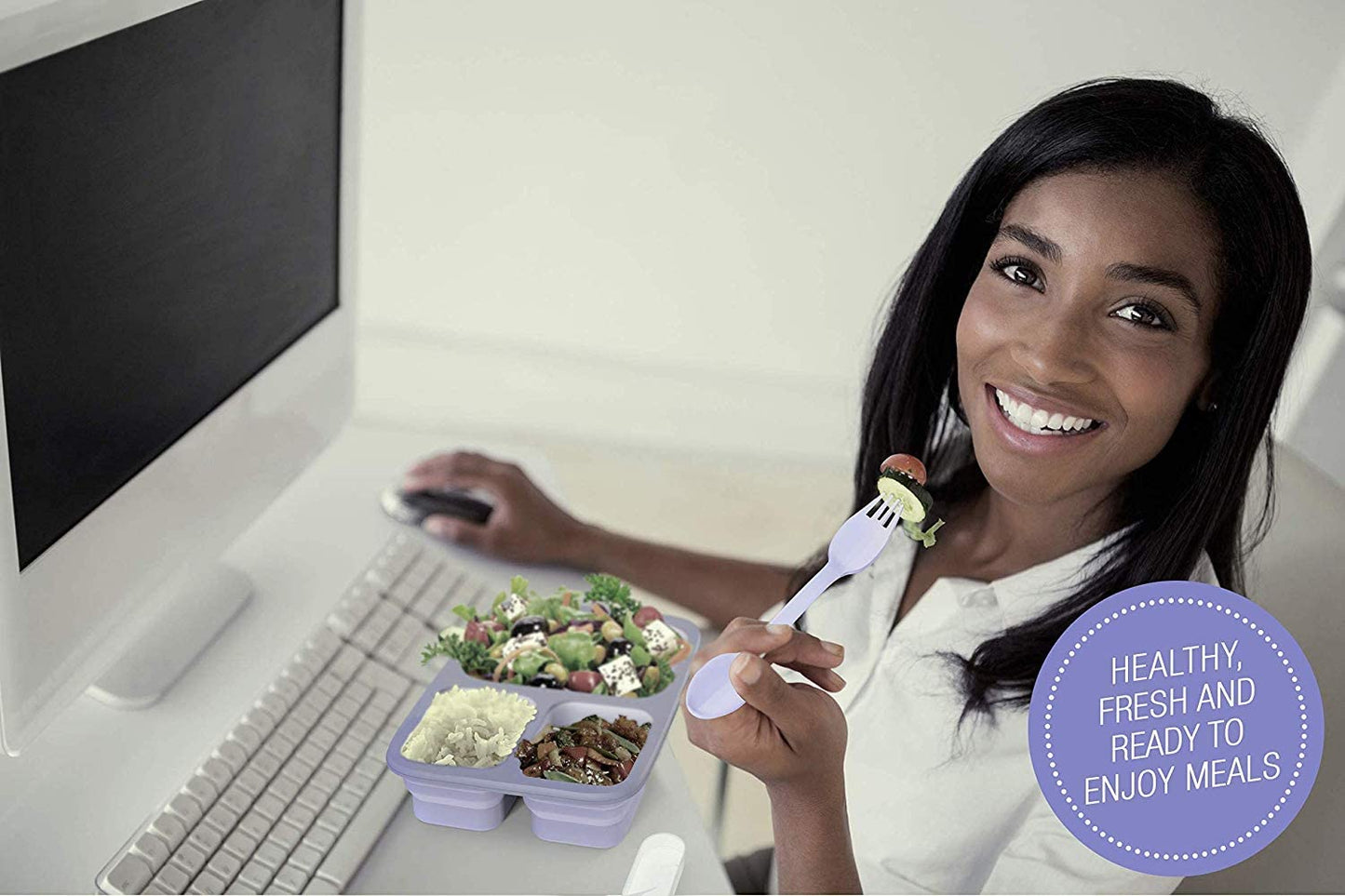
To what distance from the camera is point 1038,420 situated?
0.50m

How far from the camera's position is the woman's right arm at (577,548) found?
914 mm

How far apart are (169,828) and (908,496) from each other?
1.28ft

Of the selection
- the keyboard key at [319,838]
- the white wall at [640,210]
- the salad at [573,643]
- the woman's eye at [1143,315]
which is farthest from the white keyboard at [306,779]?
the white wall at [640,210]

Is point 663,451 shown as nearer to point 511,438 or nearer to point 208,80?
point 511,438

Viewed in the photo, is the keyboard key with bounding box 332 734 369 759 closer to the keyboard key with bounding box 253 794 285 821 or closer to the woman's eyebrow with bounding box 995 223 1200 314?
the keyboard key with bounding box 253 794 285 821

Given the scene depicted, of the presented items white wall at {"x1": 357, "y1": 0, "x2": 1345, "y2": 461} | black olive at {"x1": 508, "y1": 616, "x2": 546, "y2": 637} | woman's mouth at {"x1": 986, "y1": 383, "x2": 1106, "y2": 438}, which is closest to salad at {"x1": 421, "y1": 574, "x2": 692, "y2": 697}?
black olive at {"x1": 508, "y1": 616, "x2": 546, "y2": 637}

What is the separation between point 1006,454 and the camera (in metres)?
0.52

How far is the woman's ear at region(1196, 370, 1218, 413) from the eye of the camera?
50cm

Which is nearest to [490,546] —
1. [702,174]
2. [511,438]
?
[702,174]

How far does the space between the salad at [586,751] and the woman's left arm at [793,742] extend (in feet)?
0.22

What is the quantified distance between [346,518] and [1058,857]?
0.56 m

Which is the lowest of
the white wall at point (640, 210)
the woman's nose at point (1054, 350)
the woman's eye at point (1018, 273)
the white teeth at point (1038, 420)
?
the white wall at point (640, 210)

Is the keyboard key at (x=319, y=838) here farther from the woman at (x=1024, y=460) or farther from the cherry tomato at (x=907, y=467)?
the cherry tomato at (x=907, y=467)

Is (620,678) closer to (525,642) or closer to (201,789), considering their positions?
(525,642)
